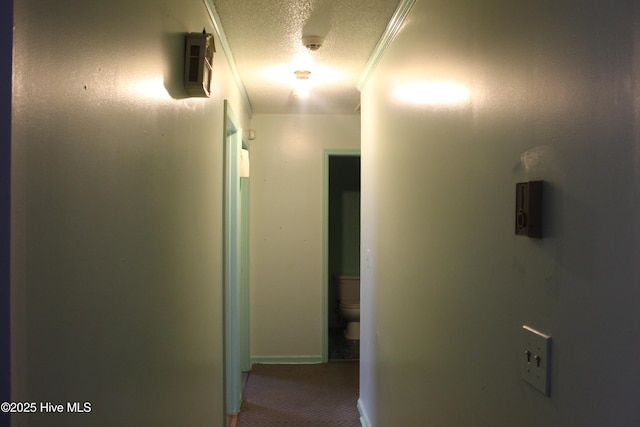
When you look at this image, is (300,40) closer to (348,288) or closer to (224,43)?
(224,43)

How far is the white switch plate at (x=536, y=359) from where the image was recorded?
31.3 inches

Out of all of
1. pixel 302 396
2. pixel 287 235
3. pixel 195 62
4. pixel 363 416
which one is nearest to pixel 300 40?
pixel 195 62

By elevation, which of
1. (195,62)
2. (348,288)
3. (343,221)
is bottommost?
(348,288)

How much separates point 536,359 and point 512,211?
12.5 inches

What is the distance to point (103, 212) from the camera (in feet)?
2.55

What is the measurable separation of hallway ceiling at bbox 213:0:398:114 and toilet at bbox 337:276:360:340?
7.20 feet

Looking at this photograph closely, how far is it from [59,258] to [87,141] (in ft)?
0.71

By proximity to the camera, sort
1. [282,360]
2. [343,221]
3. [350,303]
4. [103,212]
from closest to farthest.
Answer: [103,212], [282,360], [350,303], [343,221]

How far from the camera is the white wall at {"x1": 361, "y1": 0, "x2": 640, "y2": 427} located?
63 cm

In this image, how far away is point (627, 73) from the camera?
23.9 inches

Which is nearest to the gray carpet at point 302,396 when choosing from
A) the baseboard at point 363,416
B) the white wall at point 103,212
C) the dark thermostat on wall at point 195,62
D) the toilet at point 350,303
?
the baseboard at point 363,416

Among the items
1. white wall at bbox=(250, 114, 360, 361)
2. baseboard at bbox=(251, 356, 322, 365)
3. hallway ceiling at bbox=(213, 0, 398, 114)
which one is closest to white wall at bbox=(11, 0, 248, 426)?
hallway ceiling at bbox=(213, 0, 398, 114)

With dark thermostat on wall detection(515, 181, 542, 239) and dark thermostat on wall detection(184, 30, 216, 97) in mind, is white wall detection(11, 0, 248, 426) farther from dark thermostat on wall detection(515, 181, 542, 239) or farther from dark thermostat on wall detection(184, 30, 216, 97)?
dark thermostat on wall detection(515, 181, 542, 239)

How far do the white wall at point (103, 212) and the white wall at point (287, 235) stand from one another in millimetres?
2329
